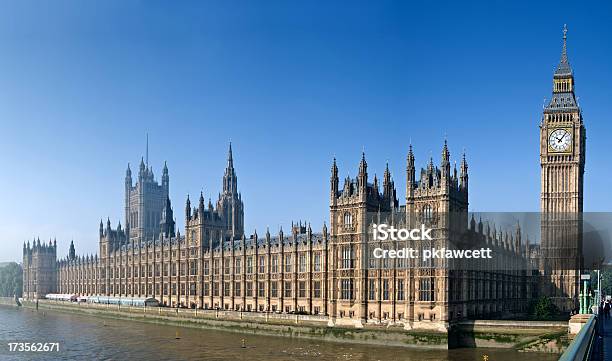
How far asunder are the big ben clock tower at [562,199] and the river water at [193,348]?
55869mm

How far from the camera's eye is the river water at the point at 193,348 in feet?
259

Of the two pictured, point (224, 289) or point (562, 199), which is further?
point (224, 289)

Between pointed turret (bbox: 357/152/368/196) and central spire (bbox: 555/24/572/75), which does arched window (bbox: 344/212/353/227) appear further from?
central spire (bbox: 555/24/572/75)

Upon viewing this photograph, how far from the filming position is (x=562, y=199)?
132875 millimetres

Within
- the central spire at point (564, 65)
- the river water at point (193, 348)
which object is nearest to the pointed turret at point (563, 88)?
the central spire at point (564, 65)

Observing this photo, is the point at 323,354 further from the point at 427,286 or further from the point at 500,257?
the point at 500,257

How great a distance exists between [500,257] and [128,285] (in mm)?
101692

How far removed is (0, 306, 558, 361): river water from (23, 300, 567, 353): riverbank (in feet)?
5.58

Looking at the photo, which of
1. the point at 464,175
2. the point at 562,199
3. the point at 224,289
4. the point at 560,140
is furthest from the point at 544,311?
the point at 224,289

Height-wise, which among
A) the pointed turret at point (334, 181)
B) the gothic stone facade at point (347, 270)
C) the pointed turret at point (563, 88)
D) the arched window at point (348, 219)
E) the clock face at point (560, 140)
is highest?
the pointed turret at point (563, 88)

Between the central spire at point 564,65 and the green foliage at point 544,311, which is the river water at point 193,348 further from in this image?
the central spire at point 564,65

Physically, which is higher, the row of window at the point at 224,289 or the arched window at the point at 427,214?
the arched window at the point at 427,214

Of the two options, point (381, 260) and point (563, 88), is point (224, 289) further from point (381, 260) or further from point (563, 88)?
point (563, 88)

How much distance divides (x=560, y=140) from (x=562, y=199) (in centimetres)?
1230
